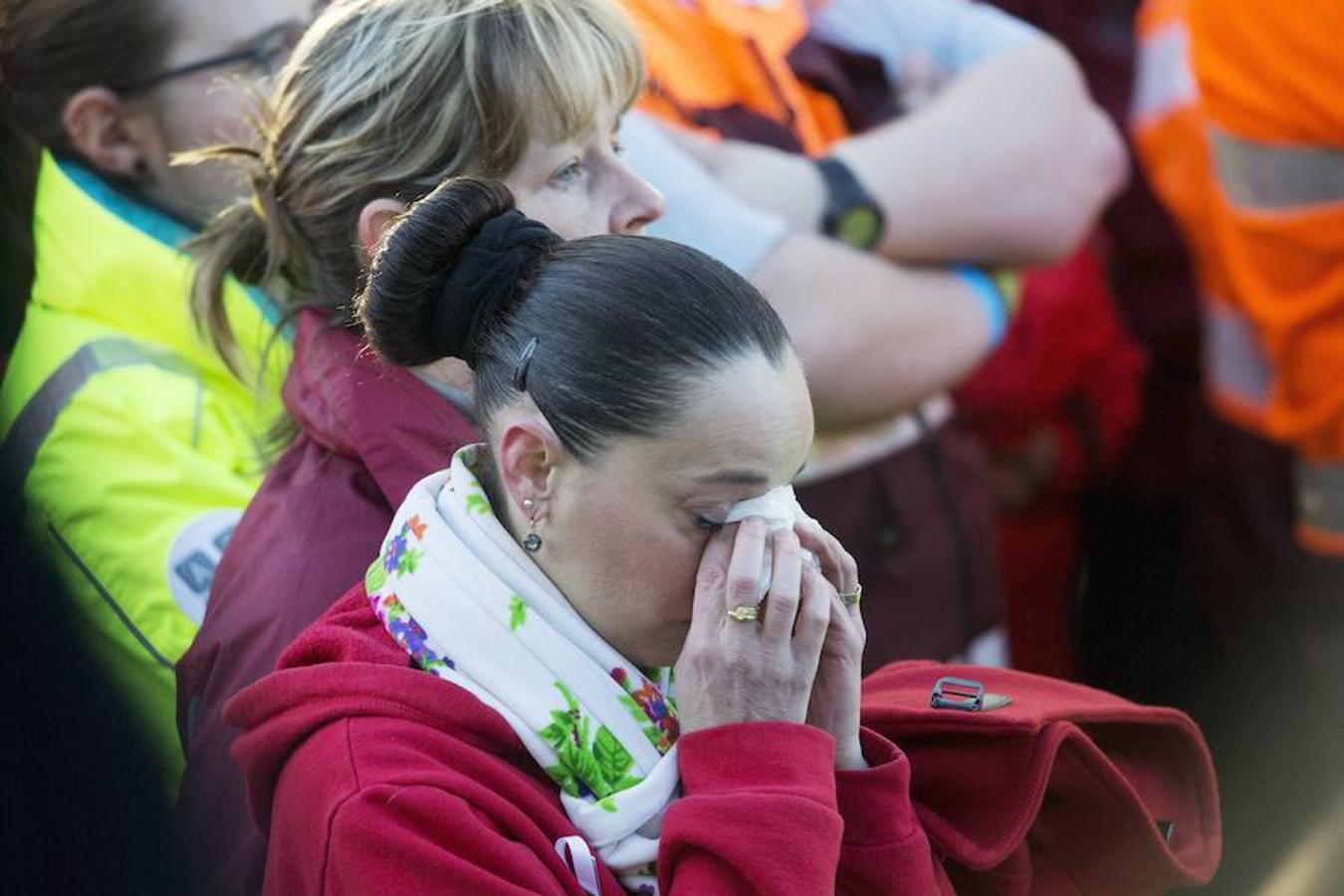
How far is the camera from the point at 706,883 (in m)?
1.33

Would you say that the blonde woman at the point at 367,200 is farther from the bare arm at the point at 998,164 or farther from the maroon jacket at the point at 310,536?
the bare arm at the point at 998,164

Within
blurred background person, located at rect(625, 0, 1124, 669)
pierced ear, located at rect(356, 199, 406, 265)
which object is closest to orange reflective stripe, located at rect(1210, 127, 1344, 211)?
blurred background person, located at rect(625, 0, 1124, 669)

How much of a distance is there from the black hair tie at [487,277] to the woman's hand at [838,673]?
29 cm

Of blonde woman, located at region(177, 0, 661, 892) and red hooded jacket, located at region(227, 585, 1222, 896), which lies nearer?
red hooded jacket, located at region(227, 585, 1222, 896)

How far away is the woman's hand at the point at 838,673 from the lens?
4.86 ft

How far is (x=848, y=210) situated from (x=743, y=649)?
1.18 metres

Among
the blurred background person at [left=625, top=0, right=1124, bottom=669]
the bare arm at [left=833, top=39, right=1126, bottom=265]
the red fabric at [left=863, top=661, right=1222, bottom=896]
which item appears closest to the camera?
the red fabric at [left=863, top=661, right=1222, bottom=896]

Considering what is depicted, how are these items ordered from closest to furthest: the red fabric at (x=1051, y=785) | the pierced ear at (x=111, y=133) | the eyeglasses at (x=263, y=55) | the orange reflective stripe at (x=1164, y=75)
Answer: the red fabric at (x=1051, y=785) → the eyeglasses at (x=263, y=55) → the pierced ear at (x=111, y=133) → the orange reflective stripe at (x=1164, y=75)

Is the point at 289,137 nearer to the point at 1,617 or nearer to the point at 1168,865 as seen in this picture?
the point at 1,617

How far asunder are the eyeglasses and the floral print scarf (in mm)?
904

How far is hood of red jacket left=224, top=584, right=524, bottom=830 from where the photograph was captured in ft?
4.58

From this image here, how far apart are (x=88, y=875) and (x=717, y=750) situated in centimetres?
50

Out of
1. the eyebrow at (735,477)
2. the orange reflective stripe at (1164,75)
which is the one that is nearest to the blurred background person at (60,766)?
the eyebrow at (735,477)

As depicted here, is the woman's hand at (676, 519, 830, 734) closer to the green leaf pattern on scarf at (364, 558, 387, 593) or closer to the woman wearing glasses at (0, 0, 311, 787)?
the green leaf pattern on scarf at (364, 558, 387, 593)
